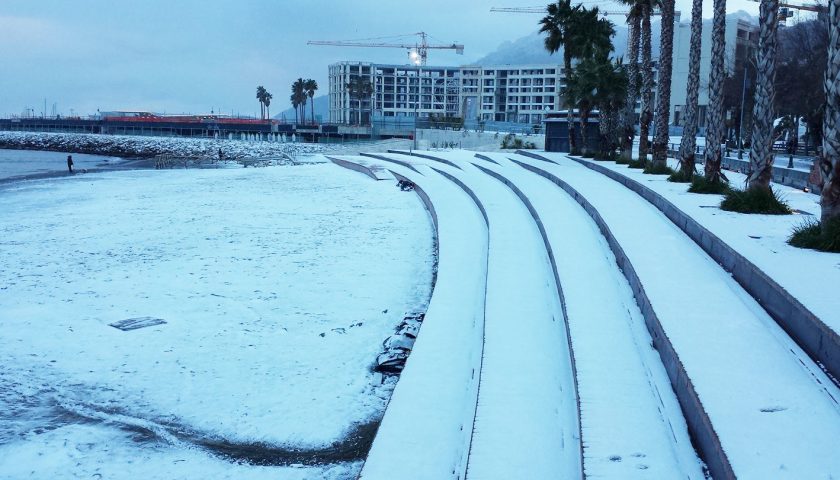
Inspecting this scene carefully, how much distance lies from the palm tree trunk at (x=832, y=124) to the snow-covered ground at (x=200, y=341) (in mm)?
5454

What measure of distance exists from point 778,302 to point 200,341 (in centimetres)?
625

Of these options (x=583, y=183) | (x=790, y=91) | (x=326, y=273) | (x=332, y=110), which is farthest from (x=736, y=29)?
(x=332, y=110)

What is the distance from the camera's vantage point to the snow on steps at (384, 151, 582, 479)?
439cm

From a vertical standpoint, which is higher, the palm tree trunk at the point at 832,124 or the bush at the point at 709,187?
the palm tree trunk at the point at 832,124

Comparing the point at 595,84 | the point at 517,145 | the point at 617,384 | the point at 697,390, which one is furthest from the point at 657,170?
the point at 517,145

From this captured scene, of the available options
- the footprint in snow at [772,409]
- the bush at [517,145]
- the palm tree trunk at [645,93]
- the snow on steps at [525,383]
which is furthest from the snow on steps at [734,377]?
the bush at [517,145]

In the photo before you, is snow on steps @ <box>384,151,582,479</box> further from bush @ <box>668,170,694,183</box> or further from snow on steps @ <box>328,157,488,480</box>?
bush @ <box>668,170,694,183</box>

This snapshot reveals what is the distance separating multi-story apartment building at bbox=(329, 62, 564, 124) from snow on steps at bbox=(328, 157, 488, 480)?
127 m

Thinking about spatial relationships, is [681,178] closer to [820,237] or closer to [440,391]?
[820,237]

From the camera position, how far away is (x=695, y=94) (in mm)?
16359

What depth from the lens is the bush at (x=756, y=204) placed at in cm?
1030

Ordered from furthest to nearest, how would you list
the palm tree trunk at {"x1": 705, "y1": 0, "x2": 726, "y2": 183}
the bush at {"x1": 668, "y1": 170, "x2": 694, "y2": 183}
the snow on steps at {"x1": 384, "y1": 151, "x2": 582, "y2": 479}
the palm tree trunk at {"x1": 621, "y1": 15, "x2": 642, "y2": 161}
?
1. the palm tree trunk at {"x1": 621, "y1": 15, "x2": 642, "y2": 161}
2. the bush at {"x1": 668, "y1": 170, "x2": 694, "y2": 183}
3. the palm tree trunk at {"x1": 705, "y1": 0, "x2": 726, "y2": 183}
4. the snow on steps at {"x1": 384, "y1": 151, "x2": 582, "y2": 479}

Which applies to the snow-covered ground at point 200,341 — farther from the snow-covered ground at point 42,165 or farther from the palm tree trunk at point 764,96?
the snow-covered ground at point 42,165

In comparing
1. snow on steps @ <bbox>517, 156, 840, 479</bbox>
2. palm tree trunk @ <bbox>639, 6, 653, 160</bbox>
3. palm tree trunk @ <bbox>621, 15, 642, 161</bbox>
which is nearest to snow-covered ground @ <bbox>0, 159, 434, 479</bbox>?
snow on steps @ <bbox>517, 156, 840, 479</bbox>
